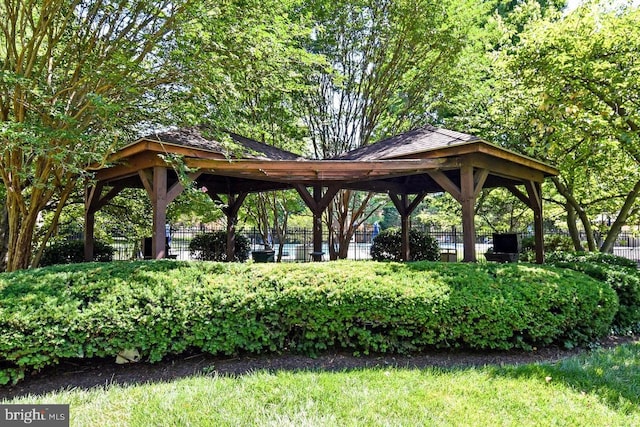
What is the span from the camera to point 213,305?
3793 mm

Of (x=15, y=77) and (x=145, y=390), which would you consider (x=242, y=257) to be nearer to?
(x=15, y=77)

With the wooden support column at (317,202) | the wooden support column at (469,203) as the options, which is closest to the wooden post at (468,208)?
the wooden support column at (469,203)

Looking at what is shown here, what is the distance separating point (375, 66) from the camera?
34.4 ft

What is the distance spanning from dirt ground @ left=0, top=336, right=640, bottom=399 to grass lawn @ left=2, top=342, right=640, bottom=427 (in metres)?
0.20

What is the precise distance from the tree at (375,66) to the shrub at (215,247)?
9.30ft

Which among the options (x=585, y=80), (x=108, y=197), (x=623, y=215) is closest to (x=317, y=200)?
(x=108, y=197)

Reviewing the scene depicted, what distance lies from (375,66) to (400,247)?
5268 mm

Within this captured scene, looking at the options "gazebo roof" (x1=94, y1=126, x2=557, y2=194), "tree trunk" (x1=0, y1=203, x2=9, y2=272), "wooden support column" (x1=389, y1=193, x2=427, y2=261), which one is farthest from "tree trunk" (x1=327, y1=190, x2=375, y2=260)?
"tree trunk" (x1=0, y1=203, x2=9, y2=272)

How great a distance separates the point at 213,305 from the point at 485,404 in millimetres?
2511

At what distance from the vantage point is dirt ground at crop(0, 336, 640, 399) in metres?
3.41

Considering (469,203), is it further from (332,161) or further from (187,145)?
(187,145)

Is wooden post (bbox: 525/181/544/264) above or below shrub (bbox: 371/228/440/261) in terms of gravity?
above

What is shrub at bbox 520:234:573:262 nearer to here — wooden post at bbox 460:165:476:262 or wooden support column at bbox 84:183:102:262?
wooden post at bbox 460:165:476:262

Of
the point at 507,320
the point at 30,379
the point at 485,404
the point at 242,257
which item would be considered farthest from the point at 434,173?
the point at 242,257
